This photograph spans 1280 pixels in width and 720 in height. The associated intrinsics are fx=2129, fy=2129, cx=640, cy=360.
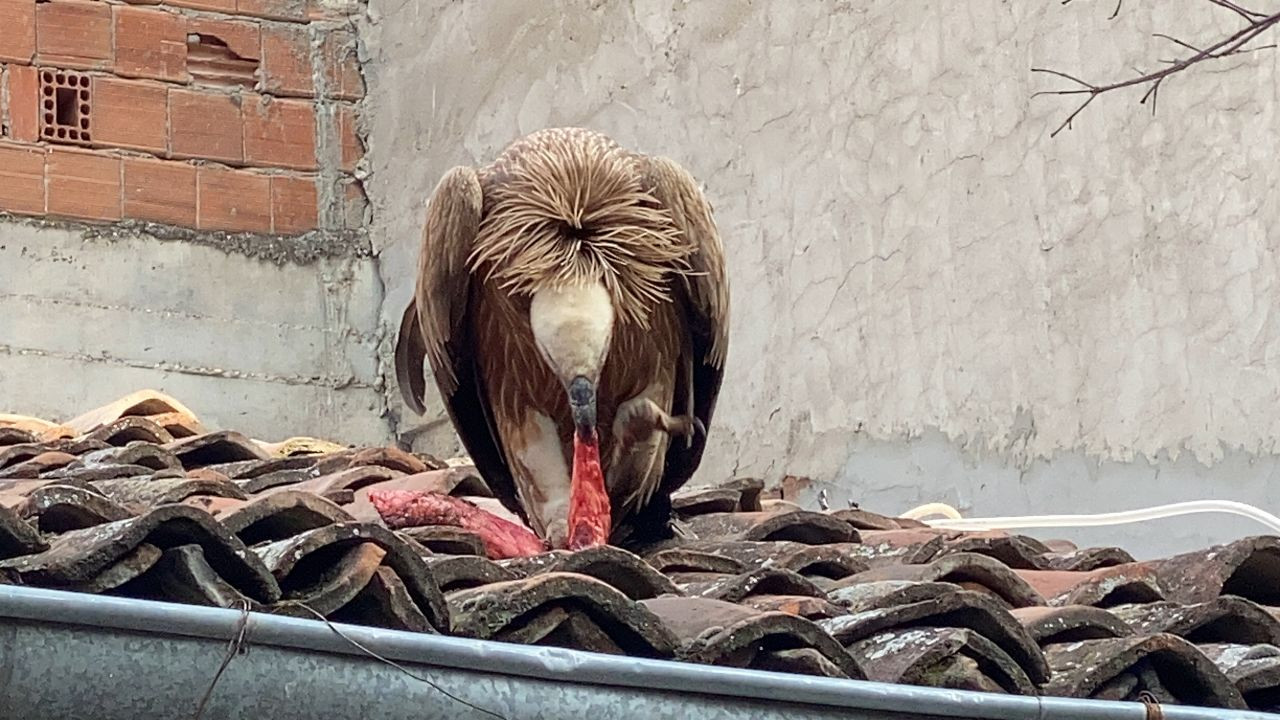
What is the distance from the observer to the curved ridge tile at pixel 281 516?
10.1ft

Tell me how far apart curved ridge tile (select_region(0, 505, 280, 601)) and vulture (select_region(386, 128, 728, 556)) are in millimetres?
1748

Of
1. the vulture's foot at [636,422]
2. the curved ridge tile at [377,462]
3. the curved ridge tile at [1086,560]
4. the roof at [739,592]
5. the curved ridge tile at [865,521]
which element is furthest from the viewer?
the curved ridge tile at [377,462]

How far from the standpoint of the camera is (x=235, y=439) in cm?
588

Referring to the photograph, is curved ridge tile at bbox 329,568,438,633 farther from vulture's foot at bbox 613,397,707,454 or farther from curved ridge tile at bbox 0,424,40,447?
curved ridge tile at bbox 0,424,40,447

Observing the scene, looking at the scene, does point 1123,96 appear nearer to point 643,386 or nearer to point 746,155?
point 746,155

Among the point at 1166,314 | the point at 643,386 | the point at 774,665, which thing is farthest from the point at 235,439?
the point at 774,665

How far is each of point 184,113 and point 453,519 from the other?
4971 millimetres

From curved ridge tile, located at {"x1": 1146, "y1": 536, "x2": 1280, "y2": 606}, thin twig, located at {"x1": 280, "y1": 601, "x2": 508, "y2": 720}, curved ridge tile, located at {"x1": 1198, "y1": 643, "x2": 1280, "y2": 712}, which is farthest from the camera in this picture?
curved ridge tile, located at {"x1": 1146, "y1": 536, "x2": 1280, "y2": 606}

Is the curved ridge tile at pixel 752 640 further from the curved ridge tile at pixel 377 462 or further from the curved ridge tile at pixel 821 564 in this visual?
the curved ridge tile at pixel 377 462

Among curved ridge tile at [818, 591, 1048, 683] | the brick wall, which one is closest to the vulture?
curved ridge tile at [818, 591, 1048, 683]

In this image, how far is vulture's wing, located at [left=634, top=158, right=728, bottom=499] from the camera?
4496 millimetres

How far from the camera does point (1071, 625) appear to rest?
334cm

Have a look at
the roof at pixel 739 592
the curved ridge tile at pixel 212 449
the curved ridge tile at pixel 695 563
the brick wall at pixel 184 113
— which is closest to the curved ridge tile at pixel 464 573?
the roof at pixel 739 592

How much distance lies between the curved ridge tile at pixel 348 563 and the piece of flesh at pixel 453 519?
4.95ft
